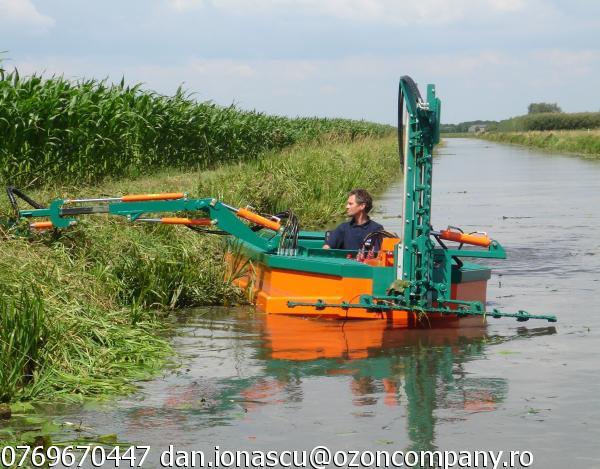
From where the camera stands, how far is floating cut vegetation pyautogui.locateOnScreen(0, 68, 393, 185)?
20.7 m

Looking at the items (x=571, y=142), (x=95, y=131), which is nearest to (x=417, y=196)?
(x=95, y=131)

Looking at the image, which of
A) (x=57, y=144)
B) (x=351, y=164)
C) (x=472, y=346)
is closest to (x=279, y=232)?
(x=472, y=346)

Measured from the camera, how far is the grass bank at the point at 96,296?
824 cm

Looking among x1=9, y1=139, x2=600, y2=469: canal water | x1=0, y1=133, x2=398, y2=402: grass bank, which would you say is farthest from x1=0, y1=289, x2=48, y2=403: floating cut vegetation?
x1=9, y1=139, x2=600, y2=469: canal water

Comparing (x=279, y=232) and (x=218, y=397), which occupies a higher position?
(x=279, y=232)

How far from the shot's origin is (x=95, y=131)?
76.9 ft

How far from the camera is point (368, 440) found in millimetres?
7059

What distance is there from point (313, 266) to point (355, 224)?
1.19 metres

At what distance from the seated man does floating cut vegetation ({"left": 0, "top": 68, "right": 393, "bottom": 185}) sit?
4.33 metres

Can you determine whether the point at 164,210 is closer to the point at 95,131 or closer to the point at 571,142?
the point at 95,131

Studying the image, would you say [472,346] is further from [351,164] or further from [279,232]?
[351,164]

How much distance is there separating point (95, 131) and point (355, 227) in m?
12.3

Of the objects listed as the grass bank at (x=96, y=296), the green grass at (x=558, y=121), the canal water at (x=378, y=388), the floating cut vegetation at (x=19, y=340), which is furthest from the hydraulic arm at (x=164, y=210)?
the green grass at (x=558, y=121)

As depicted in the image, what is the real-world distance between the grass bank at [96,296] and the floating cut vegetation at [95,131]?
2.52 m
